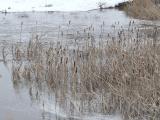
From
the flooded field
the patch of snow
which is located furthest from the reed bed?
the patch of snow

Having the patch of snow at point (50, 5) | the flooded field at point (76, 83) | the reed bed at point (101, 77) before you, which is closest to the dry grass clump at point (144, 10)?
the patch of snow at point (50, 5)

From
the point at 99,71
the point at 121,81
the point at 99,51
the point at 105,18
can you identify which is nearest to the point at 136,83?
the point at 121,81

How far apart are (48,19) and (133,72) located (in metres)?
9.42

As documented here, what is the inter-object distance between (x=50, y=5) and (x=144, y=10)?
413 cm

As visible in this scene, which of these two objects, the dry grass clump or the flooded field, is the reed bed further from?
the dry grass clump

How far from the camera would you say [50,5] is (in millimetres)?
19641

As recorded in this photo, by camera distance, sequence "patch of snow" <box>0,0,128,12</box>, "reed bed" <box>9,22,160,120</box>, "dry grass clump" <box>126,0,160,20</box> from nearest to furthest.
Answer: "reed bed" <box>9,22,160,120</box>
"dry grass clump" <box>126,0,160,20</box>
"patch of snow" <box>0,0,128,12</box>

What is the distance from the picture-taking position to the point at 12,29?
14.5 meters

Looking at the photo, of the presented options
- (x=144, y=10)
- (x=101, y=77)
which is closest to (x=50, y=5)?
(x=144, y=10)

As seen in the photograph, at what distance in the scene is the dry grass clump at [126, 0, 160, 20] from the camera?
1656 cm

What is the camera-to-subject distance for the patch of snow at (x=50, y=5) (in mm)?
19125

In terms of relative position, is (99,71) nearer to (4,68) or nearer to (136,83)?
(136,83)

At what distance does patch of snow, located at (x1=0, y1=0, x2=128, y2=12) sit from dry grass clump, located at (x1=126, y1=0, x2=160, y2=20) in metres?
1.87

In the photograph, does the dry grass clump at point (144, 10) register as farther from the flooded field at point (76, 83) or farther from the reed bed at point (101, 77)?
the reed bed at point (101, 77)
